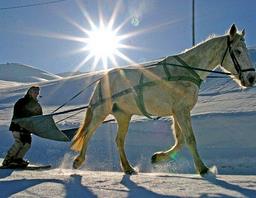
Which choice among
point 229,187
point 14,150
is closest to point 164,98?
point 229,187

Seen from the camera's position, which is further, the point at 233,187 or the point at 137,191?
the point at 233,187

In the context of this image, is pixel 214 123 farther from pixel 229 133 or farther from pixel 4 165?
pixel 4 165

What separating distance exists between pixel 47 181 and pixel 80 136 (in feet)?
6.63

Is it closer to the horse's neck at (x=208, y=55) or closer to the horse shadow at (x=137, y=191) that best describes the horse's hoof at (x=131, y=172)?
the horse shadow at (x=137, y=191)

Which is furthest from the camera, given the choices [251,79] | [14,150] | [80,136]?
[14,150]

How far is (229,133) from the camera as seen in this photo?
13.8 metres

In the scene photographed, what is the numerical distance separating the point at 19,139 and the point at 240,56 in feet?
14.1

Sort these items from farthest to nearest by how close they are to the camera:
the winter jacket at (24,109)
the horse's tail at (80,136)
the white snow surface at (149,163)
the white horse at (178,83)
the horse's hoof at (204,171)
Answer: the winter jacket at (24,109) → the horse's tail at (80,136) → the white horse at (178,83) → the horse's hoof at (204,171) → the white snow surface at (149,163)

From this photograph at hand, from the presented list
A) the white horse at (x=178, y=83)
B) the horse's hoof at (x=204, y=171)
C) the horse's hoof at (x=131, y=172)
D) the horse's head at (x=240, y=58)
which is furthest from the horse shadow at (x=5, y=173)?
the horse's head at (x=240, y=58)

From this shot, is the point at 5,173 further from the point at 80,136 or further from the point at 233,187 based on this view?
the point at 233,187

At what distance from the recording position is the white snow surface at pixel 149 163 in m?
5.08

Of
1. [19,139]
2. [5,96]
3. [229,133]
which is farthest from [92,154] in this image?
[5,96]

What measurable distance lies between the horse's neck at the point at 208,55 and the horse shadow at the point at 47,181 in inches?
96.5

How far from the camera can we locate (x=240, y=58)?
6738mm
